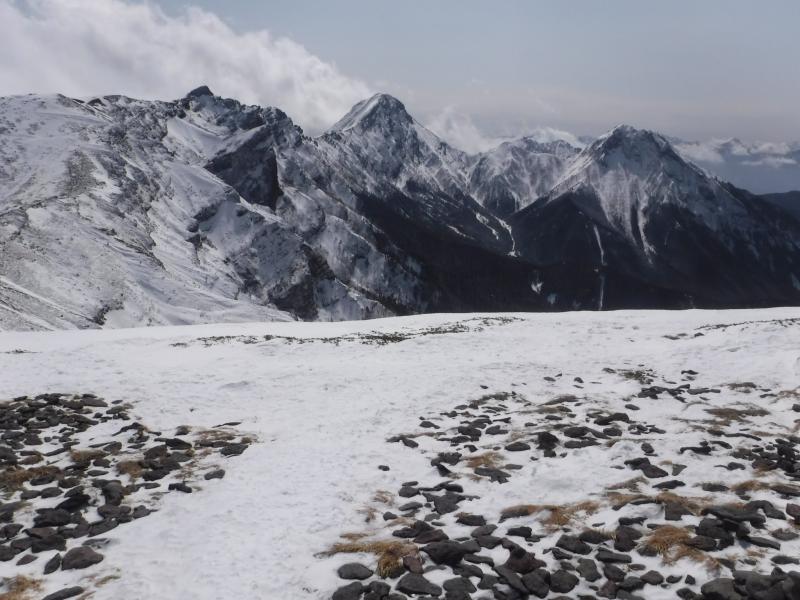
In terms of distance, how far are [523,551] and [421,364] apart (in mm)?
17108

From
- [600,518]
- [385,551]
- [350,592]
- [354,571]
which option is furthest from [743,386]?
[350,592]

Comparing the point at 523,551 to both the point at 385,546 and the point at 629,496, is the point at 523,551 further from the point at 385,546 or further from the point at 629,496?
the point at 629,496

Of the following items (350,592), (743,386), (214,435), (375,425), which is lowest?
(350,592)

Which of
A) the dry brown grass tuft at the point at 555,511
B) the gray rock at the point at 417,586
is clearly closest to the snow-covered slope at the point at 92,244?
the dry brown grass tuft at the point at 555,511

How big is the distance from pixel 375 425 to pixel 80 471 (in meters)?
9.10

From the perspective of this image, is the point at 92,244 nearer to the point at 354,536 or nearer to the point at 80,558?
the point at 80,558

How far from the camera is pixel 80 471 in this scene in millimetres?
15359

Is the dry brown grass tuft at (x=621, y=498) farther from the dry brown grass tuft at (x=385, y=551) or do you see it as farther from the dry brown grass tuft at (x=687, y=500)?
the dry brown grass tuft at (x=385, y=551)

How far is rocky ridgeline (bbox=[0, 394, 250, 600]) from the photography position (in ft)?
38.5

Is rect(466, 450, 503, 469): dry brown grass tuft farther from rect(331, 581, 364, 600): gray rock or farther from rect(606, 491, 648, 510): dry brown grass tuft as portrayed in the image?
rect(331, 581, 364, 600): gray rock

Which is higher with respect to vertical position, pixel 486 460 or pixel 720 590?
pixel 486 460

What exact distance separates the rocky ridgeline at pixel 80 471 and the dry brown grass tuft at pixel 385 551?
198 inches

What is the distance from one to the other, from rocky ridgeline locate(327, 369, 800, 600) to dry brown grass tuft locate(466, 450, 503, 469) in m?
0.03

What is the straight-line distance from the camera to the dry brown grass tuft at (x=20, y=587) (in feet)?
32.8
